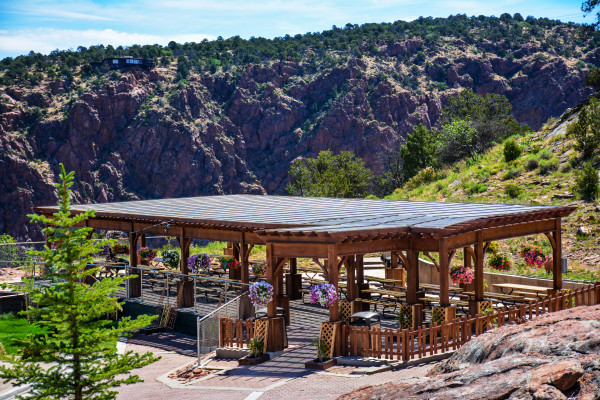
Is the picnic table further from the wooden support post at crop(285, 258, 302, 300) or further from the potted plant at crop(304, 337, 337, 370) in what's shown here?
the potted plant at crop(304, 337, 337, 370)

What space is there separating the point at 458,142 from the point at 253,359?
39886 mm

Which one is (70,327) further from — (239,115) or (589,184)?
(239,115)

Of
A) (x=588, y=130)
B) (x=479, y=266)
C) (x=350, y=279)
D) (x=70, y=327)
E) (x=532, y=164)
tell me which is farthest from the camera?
(x=532, y=164)

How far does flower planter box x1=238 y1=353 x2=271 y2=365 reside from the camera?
45.0ft

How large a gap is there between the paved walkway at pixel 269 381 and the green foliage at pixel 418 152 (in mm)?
50424

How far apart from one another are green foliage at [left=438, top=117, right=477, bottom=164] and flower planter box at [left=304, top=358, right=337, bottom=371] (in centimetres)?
3927

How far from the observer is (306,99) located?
11206 centimetres

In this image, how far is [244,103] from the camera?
111m

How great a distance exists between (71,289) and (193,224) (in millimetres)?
9909

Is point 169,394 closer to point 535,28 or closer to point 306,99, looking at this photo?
point 306,99

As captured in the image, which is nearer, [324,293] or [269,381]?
[269,381]

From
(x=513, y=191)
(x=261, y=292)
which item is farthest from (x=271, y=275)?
(x=513, y=191)

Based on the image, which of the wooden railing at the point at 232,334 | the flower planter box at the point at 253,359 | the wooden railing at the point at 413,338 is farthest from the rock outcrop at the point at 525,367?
the wooden railing at the point at 232,334

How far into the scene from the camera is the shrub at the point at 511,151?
3762 centimetres
